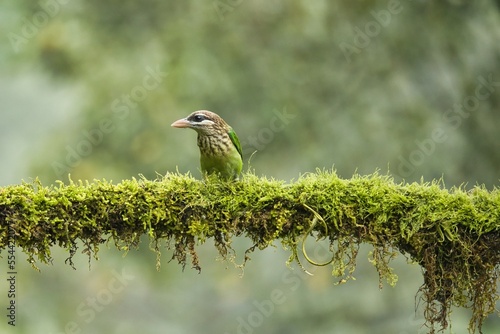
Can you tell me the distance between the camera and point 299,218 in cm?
397

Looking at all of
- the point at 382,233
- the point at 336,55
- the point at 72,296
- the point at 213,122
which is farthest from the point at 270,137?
the point at 382,233

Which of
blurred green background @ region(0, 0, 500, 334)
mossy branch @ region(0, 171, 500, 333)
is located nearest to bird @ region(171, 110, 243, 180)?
mossy branch @ region(0, 171, 500, 333)

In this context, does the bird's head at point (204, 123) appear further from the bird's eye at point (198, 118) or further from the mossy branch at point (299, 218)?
the mossy branch at point (299, 218)

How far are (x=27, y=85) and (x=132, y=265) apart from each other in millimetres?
3391

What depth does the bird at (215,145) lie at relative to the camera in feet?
16.2

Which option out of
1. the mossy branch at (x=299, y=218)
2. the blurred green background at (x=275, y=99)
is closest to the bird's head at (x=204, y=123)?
the mossy branch at (x=299, y=218)

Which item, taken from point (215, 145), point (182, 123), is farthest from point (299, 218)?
point (182, 123)

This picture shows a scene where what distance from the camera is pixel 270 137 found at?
29.7ft

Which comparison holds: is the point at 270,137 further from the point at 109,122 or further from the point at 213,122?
the point at 213,122

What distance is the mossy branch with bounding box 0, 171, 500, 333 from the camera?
152 inches

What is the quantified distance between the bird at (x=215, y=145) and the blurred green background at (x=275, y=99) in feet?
11.3

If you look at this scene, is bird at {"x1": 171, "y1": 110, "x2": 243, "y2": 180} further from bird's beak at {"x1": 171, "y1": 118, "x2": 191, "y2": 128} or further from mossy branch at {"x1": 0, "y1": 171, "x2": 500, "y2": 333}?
mossy branch at {"x1": 0, "y1": 171, "x2": 500, "y2": 333}

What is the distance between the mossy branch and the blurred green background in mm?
4525

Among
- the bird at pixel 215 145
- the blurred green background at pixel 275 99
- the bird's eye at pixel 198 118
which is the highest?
the blurred green background at pixel 275 99
